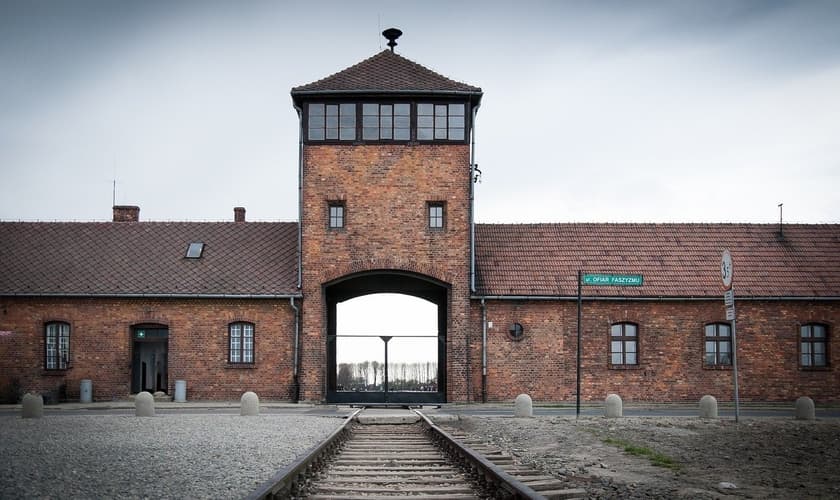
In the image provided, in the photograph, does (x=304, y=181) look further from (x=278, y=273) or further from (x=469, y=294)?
(x=469, y=294)

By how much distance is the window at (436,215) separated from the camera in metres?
28.3

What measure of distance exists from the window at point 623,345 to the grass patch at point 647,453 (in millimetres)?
13481

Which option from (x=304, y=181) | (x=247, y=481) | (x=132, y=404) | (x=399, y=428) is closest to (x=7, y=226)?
(x=132, y=404)

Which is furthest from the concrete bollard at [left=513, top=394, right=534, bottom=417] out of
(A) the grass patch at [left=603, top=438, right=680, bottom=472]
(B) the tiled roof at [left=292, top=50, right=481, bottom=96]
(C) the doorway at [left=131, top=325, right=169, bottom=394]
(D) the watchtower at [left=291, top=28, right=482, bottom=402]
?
(C) the doorway at [left=131, top=325, right=169, bottom=394]

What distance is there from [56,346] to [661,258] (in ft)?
66.5

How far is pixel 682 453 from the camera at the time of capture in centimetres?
1345

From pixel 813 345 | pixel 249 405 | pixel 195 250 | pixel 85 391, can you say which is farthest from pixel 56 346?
pixel 813 345

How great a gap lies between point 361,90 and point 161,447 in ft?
53.0

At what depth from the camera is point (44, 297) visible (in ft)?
93.7

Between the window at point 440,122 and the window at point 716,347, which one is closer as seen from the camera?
the window at point 440,122

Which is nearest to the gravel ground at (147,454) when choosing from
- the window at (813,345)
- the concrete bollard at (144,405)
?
the concrete bollard at (144,405)

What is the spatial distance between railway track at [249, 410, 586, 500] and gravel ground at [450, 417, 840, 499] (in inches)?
31.6

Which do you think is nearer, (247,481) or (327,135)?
(247,481)

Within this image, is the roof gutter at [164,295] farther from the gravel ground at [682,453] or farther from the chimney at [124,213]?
the gravel ground at [682,453]
